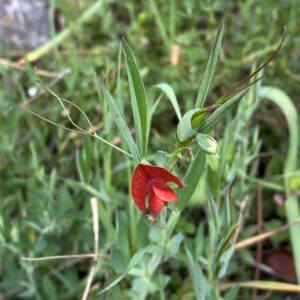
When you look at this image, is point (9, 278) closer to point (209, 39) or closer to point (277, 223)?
point (277, 223)

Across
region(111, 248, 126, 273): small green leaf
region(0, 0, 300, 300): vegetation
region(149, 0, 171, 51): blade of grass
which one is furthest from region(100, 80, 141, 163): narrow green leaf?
region(149, 0, 171, 51): blade of grass

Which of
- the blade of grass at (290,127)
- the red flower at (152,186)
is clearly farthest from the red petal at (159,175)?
the blade of grass at (290,127)

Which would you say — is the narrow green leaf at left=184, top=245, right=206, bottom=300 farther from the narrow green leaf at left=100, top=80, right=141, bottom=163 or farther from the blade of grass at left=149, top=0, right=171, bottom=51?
the blade of grass at left=149, top=0, right=171, bottom=51

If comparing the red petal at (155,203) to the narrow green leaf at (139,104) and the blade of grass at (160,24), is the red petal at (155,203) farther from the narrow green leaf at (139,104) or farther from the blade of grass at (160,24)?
the blade of grass at (160,24)

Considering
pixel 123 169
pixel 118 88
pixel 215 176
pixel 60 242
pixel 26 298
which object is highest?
pixel 118 88

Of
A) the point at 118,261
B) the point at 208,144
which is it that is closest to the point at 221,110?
the point at 208,144

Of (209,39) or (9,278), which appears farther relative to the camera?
(209,39)

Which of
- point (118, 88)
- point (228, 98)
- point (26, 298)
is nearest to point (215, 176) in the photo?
point (118, 88)
